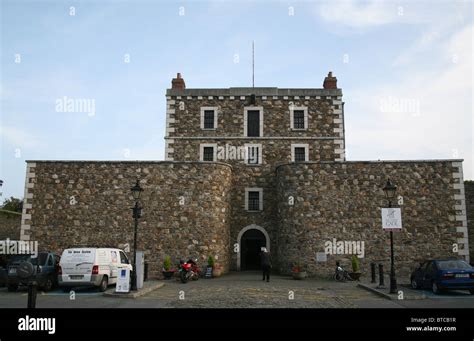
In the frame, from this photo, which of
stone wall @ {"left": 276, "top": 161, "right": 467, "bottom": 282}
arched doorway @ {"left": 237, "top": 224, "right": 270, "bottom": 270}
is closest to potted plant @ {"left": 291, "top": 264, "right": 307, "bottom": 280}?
stone wall @ {"left": 276, "top": 161, "right": 467, "bottom": 282}

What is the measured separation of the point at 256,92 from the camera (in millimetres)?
27969

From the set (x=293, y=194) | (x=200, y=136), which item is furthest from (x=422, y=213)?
(x=200, y=136)

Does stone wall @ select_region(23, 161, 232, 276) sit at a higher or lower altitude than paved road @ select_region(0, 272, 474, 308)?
higher

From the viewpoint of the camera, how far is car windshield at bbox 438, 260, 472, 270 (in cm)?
1499

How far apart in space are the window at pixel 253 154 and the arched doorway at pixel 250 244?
4.08 metres

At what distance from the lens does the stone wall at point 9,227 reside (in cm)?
3147

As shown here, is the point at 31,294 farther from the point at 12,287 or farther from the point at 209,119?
the point at 209,119

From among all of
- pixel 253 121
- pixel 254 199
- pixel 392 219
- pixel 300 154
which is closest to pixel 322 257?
pixel 254 199

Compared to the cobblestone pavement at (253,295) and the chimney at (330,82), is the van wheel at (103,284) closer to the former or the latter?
the cobblestone pavement at (253,295)

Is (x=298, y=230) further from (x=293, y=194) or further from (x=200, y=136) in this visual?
(x=200, y=136)

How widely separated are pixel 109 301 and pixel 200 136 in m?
15.7

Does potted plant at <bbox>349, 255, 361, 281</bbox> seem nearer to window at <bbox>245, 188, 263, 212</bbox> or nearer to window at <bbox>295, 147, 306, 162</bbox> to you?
window at <bbox>245, 188, 263, 212</bbox>

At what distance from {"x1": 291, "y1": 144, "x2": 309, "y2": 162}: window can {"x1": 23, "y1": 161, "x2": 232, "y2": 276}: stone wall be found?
6.18 meters
